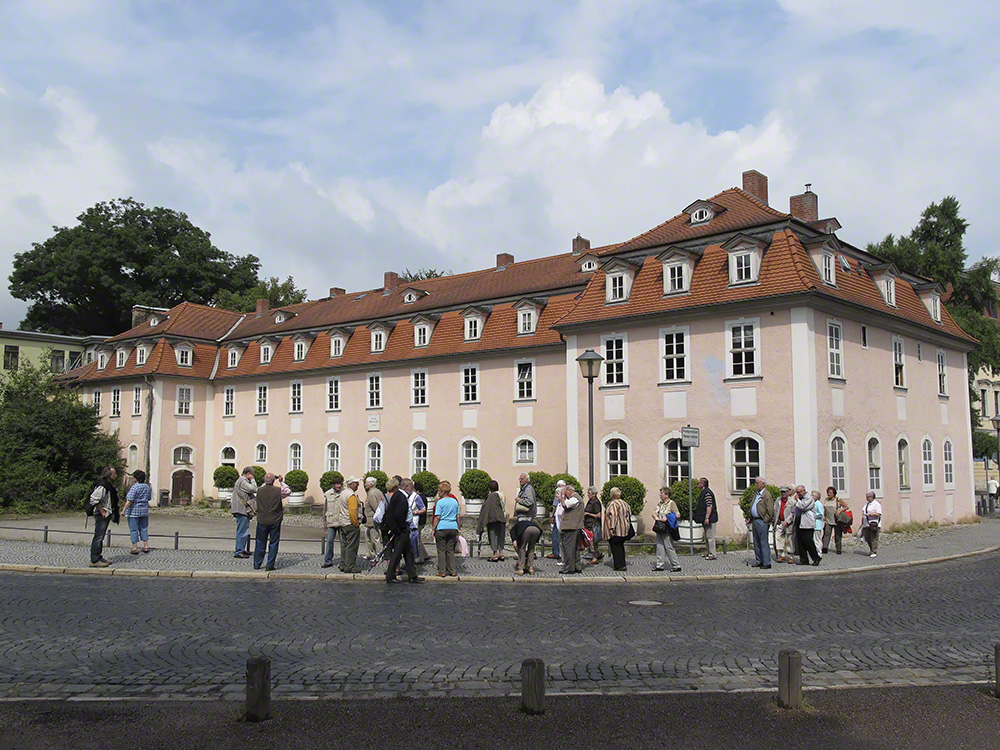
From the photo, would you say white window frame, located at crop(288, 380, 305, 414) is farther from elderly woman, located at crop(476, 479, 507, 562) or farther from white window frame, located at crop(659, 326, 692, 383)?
elderly woman, located at crop(476, 479, 507, 562)

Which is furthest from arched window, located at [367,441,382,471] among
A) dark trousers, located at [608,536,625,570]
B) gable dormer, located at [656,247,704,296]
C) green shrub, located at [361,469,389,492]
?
dark trousers, located at [608,536,625,570]

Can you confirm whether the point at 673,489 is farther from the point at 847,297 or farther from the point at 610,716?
the point at 610,716

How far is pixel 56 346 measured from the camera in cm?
5097

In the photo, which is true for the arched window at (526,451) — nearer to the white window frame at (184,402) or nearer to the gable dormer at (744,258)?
the gable dormer at (744,258)

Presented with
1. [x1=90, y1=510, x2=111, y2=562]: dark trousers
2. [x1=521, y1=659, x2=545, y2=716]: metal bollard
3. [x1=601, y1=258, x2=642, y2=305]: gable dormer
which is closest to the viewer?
[x1=521, y1=659, x2=545, y2=716]: metal bollard

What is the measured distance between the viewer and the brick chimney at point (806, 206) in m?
28.8

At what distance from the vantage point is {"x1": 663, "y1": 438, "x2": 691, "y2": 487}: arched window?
24.6 meters

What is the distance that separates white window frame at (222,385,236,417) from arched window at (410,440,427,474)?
41.4ft

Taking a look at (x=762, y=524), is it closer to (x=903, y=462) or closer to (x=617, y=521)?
(x=617, y=521)

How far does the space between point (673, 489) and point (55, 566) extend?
1463 centimetres

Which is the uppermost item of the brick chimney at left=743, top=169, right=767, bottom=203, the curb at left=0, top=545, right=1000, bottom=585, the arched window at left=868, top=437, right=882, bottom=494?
the brick chimney at left=743, top=169, right=767, bottom=203

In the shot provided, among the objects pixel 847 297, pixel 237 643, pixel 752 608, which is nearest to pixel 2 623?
pixel 237 643

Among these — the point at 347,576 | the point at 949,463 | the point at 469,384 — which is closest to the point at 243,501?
the point at 347,576

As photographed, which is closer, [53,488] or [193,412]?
[53,488]
